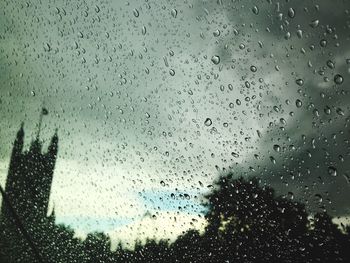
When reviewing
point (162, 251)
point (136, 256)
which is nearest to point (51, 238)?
point (136, 256)

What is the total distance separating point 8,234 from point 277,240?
5.33m

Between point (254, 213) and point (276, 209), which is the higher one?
point (254, 213)

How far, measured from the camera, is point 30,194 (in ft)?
29.6

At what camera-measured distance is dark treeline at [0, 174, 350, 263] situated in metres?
3.46

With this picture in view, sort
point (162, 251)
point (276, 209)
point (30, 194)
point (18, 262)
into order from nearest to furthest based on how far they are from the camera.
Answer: point (276, 209), point (162, 251), point (18, 262), point (30, 194)

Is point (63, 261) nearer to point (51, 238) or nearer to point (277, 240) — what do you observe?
point (51, 238)

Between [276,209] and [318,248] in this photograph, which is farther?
[276,209]

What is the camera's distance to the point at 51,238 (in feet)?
24.4

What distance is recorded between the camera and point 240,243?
6.23 m

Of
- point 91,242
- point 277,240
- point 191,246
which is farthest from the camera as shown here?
point 91,242

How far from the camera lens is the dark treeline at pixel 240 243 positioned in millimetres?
3463

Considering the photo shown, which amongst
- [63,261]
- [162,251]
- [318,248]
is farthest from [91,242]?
[318,248]

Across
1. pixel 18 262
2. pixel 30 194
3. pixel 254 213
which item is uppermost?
pixel 30 194

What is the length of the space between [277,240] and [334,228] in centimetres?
107
